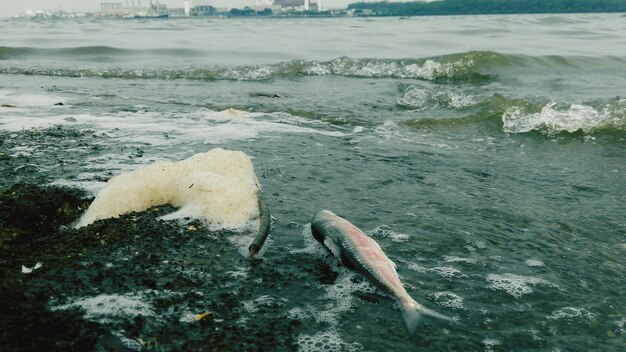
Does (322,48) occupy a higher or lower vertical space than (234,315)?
higher

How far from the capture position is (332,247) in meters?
3.65

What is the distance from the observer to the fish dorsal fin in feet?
11.7

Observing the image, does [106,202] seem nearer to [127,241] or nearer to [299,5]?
[127,241]

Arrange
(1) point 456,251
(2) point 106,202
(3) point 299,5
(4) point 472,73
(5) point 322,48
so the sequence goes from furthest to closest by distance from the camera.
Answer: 1. (3) point 299,5
2. (5) point 322,48
3. (4) point 472,73
4. (2) point 106,202
5. (1) point 456,251

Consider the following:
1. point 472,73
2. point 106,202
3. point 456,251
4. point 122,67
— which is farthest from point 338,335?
point 122,67

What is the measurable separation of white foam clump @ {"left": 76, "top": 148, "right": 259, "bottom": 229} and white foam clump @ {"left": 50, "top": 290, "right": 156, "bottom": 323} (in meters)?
1.23

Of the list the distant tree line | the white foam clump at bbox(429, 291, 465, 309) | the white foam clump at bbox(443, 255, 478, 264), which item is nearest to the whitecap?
the white foam clump at bbox(429, 291, 465, 309)

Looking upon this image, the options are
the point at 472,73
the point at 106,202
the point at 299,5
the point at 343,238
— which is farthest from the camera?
the point at 299,5

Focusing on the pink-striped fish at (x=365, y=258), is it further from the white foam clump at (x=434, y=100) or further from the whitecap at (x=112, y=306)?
the white foam clump at (x=434, y=100)

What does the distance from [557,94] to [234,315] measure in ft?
39.2

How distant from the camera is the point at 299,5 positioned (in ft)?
582

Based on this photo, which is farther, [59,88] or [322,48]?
[322,48]

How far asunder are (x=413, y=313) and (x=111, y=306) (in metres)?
1.90

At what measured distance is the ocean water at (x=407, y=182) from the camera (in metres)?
3.02
